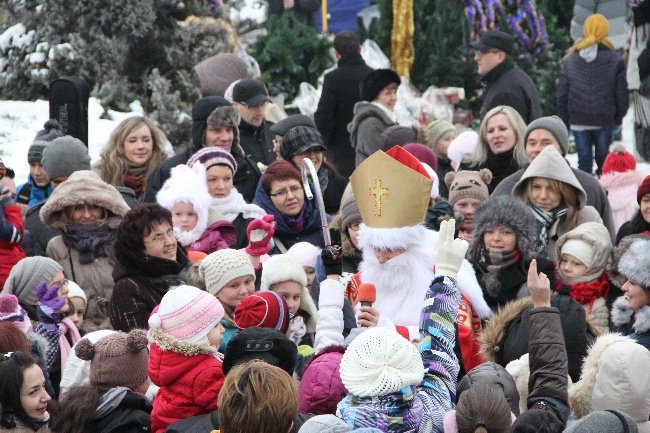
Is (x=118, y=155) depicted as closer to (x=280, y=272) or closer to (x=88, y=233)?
(x=88, y=233)

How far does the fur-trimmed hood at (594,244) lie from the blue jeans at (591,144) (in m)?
5.68

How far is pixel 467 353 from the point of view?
626 centimetres

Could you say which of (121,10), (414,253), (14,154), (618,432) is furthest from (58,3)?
(618,432)

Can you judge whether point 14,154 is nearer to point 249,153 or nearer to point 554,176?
point 249,153

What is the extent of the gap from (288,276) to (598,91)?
6.90 metres

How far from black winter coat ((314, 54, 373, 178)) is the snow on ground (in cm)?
231

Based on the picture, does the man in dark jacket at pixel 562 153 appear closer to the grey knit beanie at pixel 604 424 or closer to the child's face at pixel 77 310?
the child's face at pixel 77 310

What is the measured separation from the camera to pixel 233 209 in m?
8.15

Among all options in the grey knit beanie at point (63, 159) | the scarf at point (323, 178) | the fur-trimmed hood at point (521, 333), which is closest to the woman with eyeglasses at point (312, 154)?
the scarf at point (323, 178)

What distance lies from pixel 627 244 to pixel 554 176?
951mm

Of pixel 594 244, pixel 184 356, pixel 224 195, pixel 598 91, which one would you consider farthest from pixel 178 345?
pixel 598 91

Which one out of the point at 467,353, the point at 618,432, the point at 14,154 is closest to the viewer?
the point at 618,432

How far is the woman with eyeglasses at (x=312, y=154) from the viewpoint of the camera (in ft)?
29.6

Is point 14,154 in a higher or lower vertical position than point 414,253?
lower
